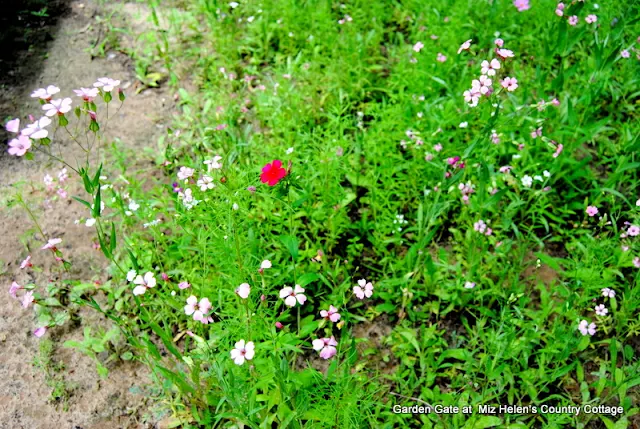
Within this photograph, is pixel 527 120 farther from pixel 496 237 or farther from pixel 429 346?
pixel 429 346

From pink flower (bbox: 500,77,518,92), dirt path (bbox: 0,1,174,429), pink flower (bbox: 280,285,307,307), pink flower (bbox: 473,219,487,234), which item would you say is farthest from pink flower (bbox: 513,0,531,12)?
pink flower (bbox: 280,285,307,307)

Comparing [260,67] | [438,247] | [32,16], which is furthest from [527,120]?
[32,16]

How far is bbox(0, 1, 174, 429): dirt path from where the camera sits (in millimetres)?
2240

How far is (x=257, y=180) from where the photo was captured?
2.46 metres

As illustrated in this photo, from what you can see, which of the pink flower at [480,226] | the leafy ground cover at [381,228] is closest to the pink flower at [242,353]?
the leafy ground cover at [381,228]

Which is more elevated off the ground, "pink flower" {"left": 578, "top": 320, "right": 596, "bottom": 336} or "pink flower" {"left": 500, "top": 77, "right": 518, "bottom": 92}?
"pink flower" {"left": 500, "top": 77, "right": 518, "bottom": 92}

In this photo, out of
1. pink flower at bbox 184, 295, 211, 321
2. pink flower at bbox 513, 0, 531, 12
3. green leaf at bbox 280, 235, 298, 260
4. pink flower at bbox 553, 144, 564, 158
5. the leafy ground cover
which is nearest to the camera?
pink flower at bbox 184, 295, 211, 321

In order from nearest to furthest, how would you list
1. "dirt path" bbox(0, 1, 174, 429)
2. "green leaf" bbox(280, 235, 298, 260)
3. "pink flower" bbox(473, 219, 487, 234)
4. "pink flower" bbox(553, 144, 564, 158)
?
"green leaf" bbox(280, 235, 298, 260) < "dirt path" bbox(0, 1, 174, 429) < "pink flower" bbox(473, 219, 487, 234) < "pink flower" bbox(553, 144, 564, 158)

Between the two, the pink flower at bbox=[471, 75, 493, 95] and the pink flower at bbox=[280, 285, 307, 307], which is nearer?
the pink flower at bbox=[280, 285, 307, 307]

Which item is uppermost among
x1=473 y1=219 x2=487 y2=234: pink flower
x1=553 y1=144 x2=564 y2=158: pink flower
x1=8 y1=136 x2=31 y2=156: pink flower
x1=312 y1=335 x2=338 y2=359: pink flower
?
x1=8 y1=136 x2=31 y2=156: pink flower

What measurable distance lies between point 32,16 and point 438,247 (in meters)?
3.55

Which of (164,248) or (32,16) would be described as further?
Result: (32,16)

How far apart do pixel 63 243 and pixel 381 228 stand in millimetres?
1720

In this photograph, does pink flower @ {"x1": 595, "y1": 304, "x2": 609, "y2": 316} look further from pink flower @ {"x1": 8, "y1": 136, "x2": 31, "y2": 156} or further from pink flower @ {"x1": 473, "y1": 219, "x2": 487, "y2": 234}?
pink flower @ {"x1": 8, "y1": 136, "x2": 31, "y2": 156}
